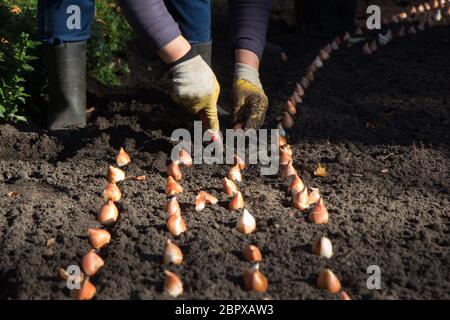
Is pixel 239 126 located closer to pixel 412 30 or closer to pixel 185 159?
pixel 185 159

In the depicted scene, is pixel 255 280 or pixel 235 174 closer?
pixel 255 280

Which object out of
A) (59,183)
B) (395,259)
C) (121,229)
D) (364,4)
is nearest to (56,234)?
(121,229)

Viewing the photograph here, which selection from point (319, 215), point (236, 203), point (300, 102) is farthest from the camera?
point (300, 102)

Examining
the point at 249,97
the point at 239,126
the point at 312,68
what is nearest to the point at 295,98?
the point at 312,68

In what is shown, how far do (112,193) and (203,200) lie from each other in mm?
397

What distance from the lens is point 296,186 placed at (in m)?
3.26

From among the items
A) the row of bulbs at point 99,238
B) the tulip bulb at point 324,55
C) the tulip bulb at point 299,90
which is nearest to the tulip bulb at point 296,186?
the row of bulbs at point 99,238

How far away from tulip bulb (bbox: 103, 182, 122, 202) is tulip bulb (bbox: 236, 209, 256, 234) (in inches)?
23.8

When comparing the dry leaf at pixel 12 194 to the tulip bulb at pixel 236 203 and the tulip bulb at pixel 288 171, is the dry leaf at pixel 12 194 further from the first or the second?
the tulip bulb at pixel 288 171

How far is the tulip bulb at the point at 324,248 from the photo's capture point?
2.72m
